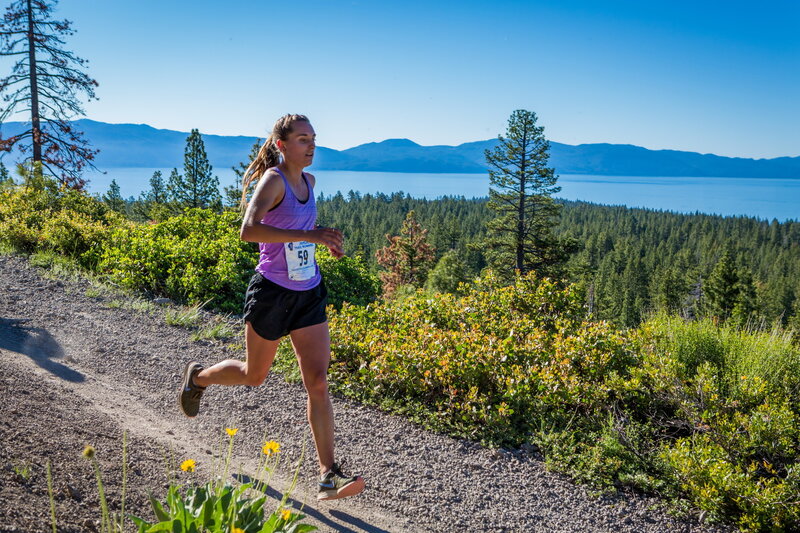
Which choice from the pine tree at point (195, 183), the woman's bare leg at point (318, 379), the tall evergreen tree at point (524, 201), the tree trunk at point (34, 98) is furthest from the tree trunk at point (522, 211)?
the woman's bare leg at point (318, 379)

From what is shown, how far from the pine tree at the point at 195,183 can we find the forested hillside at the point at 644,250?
11824mm

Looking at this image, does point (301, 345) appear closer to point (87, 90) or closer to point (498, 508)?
point (498, 508)

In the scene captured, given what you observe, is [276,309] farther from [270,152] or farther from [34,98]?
[34,98]

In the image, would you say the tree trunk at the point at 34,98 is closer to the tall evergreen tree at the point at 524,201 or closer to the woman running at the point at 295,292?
the woman running at the point at 295,292

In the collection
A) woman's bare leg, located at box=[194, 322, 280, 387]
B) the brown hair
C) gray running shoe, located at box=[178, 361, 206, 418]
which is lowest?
gray running shoe, located at box=[178, 361, 206, 418]

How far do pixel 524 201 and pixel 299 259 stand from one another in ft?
115

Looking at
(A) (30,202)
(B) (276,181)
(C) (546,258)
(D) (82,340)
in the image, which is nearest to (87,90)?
(A) (30,202)

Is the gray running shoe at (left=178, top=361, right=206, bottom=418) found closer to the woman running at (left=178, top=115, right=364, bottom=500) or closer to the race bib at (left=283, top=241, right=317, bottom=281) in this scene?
the woman running at (left=178, top=115, right=364, bottom=500)

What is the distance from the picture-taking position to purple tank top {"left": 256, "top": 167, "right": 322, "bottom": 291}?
2.79 metres

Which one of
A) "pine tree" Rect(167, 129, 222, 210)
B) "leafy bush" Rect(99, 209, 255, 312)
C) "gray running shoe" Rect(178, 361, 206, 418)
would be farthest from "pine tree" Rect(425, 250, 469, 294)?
"gray running shoe" Rect(178, 361, 206, 418)

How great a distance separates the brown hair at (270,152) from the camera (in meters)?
2.88

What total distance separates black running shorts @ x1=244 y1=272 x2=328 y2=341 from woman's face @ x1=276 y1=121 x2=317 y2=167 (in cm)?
64

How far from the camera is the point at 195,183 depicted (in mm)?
40312

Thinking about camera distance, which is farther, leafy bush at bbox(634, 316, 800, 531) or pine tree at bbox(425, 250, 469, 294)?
pine tree at bbox(425, 250, 469, 294)
